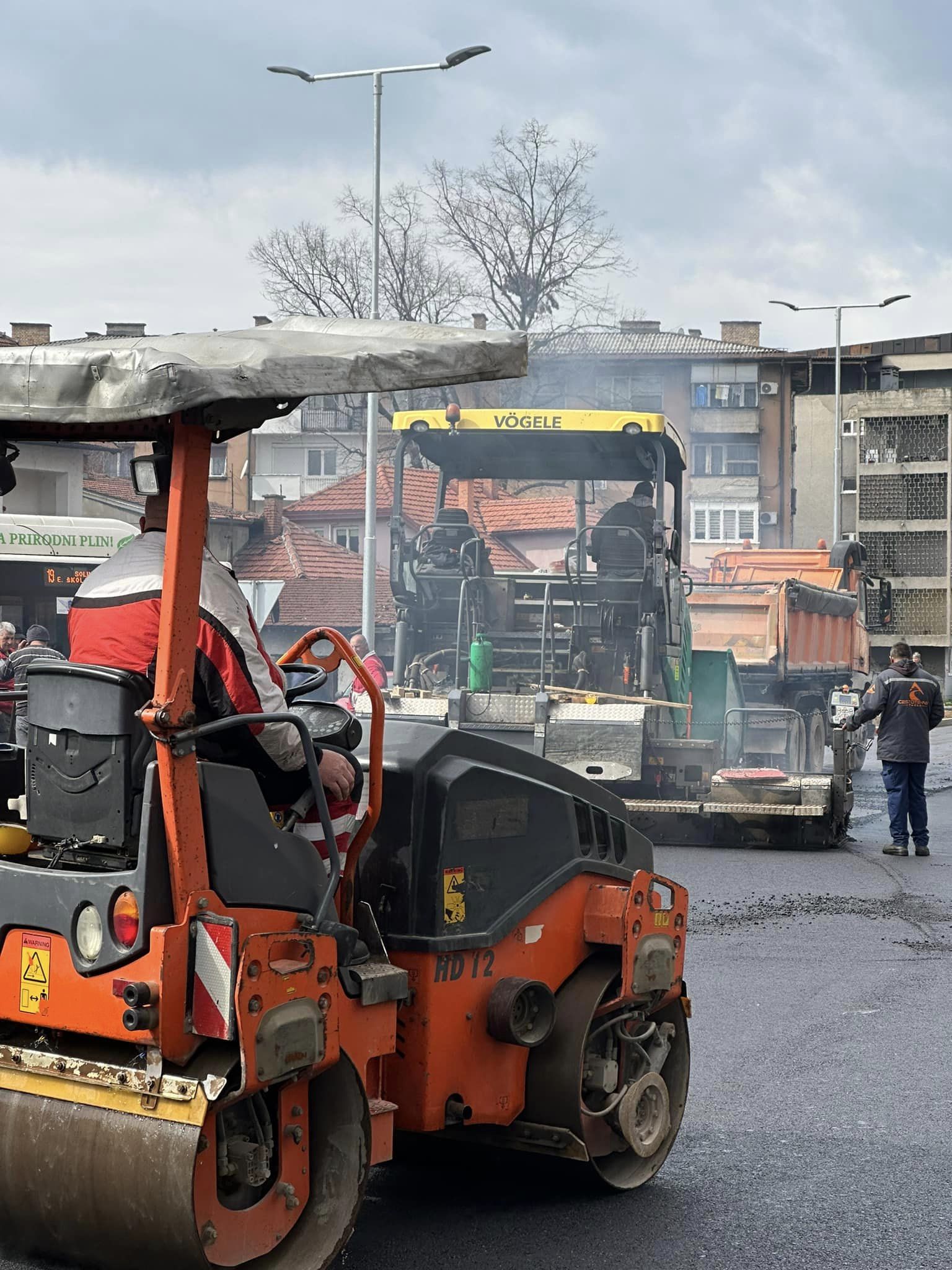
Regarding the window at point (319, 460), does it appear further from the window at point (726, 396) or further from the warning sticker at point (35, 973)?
the warning sticker at point (35, 973)

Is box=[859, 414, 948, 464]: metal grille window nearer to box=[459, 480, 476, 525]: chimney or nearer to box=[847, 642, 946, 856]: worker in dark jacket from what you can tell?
box=[847, 642, 946, 856]: worker in dark jacket

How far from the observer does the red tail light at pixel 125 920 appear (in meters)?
3.31

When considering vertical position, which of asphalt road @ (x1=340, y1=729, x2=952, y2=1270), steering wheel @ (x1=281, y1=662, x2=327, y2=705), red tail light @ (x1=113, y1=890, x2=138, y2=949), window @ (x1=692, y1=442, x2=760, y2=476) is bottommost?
asphalt road @ (x1=340, y1=729, x2=952, y2=1270)

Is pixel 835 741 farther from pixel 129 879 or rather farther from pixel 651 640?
pixel 129 879

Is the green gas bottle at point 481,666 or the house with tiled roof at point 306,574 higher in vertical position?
the house with tiled roof at point 306,574

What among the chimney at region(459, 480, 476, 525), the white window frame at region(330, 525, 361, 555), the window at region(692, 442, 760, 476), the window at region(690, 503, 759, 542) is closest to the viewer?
the chimney at region(459, 480, 476, 525)

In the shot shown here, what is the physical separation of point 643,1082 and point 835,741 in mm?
9960

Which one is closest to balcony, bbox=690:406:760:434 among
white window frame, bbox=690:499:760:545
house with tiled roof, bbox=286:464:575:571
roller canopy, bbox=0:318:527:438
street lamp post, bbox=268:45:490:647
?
white window frame, bbox=690:499:760:545

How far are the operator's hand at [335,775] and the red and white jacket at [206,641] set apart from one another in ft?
0.47

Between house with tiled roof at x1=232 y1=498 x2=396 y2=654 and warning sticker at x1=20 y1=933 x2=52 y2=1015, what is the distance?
38818mm

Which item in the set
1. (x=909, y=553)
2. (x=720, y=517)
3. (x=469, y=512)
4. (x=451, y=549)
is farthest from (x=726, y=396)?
(x=451, y=549)

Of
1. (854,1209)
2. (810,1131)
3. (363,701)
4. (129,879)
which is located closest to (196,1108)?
(129,879)

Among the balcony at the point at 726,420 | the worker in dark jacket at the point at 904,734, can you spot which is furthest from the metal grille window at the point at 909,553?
the worker in dark jacket at the point at 904,734

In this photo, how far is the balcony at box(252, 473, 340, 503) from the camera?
225ft
